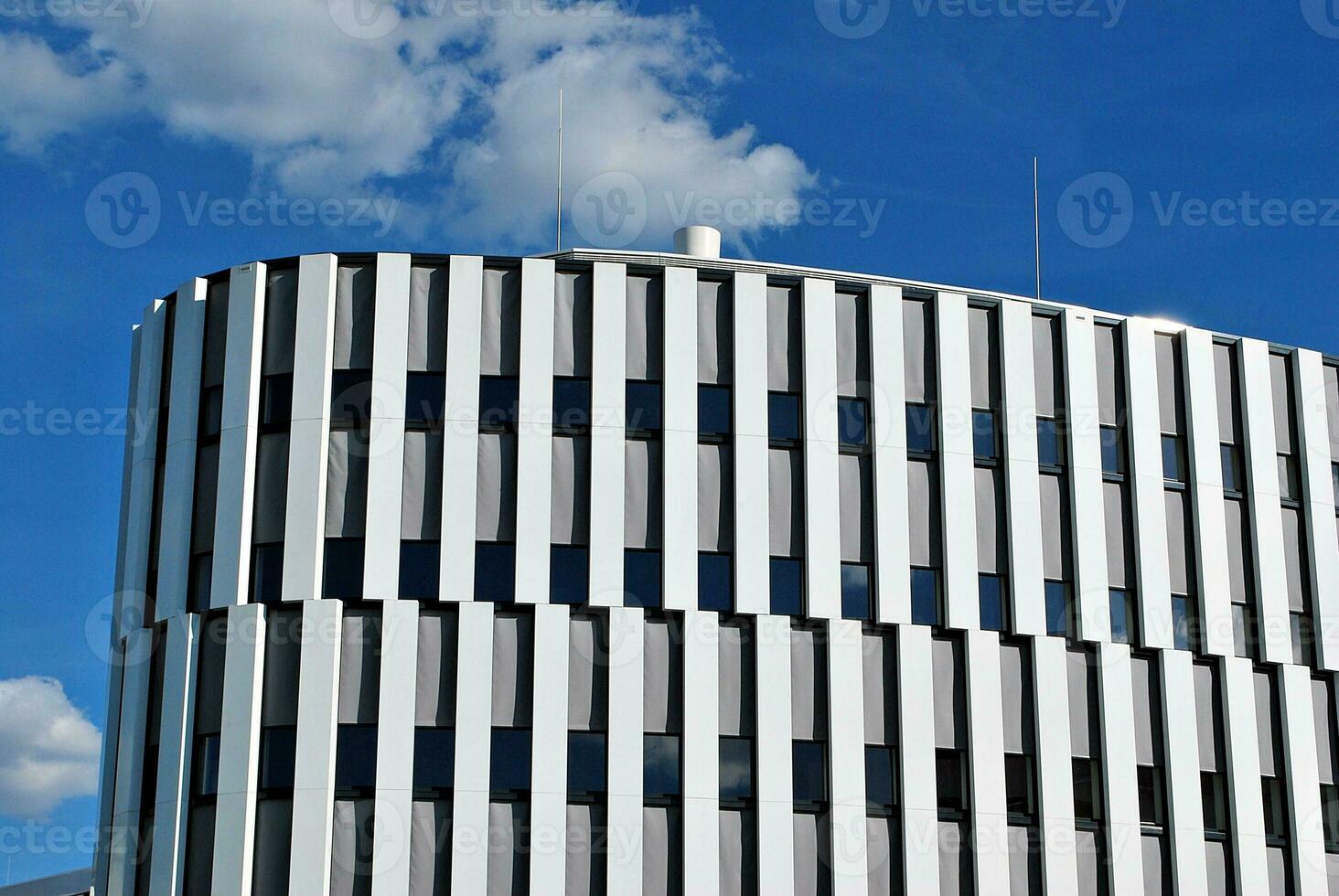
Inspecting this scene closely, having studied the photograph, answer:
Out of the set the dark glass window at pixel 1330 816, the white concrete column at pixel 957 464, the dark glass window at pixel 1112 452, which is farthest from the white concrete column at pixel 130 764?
the dark glass window at pixel 1330 816

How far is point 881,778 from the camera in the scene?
36844 millimetres

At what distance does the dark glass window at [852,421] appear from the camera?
38.9 meters

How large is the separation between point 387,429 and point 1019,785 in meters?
16.5

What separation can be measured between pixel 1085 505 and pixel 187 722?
70.4 feet

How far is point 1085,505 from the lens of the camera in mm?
40281

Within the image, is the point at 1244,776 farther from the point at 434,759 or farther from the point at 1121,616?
the point at 434,759

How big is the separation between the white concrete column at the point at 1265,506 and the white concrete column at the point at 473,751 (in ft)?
65.0

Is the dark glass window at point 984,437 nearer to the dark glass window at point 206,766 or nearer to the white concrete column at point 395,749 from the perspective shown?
the white concrete column at point 395,749

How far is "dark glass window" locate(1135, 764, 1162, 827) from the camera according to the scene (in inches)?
1526

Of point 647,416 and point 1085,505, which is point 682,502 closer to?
point 647,416

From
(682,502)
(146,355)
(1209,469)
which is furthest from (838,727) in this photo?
(146,355)

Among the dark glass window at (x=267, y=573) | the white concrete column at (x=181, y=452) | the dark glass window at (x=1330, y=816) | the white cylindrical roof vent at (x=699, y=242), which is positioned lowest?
the dark glass window at (x=1330, y=816)

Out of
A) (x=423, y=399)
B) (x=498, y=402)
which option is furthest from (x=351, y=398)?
(x=498, y=402)

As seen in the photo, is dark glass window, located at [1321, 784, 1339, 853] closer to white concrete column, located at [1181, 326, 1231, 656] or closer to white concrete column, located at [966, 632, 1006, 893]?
white concrete column, located at [1181, 326, 1231, 656]
